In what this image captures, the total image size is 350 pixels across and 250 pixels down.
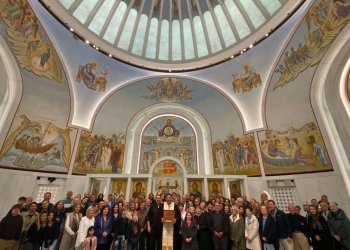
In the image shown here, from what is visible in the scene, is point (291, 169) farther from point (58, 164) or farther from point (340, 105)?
point (58, 164)

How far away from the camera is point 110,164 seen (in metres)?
12.9

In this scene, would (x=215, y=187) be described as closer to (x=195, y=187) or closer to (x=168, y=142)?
(x=195, y=187)

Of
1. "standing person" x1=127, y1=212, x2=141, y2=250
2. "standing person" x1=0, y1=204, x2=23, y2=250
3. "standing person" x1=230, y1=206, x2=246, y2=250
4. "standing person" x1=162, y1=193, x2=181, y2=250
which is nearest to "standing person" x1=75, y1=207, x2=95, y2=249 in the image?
"standing person" x1=127, y1=212, x2=141, y2=250

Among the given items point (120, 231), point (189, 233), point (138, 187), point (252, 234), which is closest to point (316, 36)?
point (252, 234)

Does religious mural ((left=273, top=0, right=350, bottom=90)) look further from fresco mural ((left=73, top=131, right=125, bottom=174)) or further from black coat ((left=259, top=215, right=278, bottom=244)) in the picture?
fresco mural ((left=73, top=131, right=125, bottom=174))

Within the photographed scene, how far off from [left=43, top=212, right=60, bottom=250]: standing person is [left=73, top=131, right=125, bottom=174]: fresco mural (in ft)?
24.7

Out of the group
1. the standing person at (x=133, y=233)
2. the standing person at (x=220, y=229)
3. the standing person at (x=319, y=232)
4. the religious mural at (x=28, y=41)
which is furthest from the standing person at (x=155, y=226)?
the religious mural at (x=28, y=41)

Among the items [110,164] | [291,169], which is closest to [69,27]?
[110,164]

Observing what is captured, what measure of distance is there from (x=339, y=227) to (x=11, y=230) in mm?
8190

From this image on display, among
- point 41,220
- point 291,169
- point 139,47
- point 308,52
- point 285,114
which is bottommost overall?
Answer: point 41,220

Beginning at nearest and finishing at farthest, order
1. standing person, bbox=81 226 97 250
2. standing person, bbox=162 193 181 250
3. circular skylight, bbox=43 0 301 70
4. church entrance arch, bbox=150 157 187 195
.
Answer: standing person, bbox=81 226 97 250, standing person, bbox=162 193 181 250, circular skylight, bbox=43 0 301 70, church entrance arch, bbox=150 157 187 195

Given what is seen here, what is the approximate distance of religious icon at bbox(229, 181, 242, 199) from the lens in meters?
11.8

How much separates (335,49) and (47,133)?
52.2 ft

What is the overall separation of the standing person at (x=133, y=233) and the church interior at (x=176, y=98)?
7.10 m
